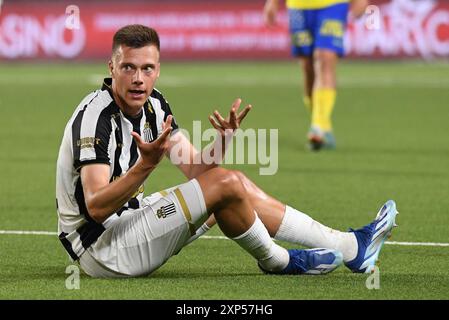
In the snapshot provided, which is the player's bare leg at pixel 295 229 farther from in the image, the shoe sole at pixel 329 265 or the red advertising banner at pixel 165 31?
the red advertising banner at pixel 165 31

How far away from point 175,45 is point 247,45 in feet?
5.24

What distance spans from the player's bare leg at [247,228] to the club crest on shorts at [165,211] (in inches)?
7.1

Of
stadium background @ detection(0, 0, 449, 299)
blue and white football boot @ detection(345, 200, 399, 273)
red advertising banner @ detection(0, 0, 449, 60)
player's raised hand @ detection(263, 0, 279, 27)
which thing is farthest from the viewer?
red advertising banner @ detection(0, 0, 449, 60)

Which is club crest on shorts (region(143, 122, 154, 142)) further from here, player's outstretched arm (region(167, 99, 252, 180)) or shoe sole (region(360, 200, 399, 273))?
shoe sole (region(360, 200, 399, 273))

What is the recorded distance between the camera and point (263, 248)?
6004mm

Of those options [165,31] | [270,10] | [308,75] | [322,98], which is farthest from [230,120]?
[165,31]

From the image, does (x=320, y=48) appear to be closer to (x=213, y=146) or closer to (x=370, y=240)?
(x=370, y=240)

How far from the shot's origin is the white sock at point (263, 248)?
591 centimetres

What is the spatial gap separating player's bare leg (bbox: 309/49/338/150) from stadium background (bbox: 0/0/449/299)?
Answer: 0.23 m

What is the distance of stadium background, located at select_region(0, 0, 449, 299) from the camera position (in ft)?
20.0

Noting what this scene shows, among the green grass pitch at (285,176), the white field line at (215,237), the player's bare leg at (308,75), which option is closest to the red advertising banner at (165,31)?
the green grass pitch at (285,176)

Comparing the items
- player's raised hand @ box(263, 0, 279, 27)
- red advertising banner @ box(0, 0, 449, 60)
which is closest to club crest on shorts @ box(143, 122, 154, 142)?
player's raised hand @ box(263, 0, 279, 27)
